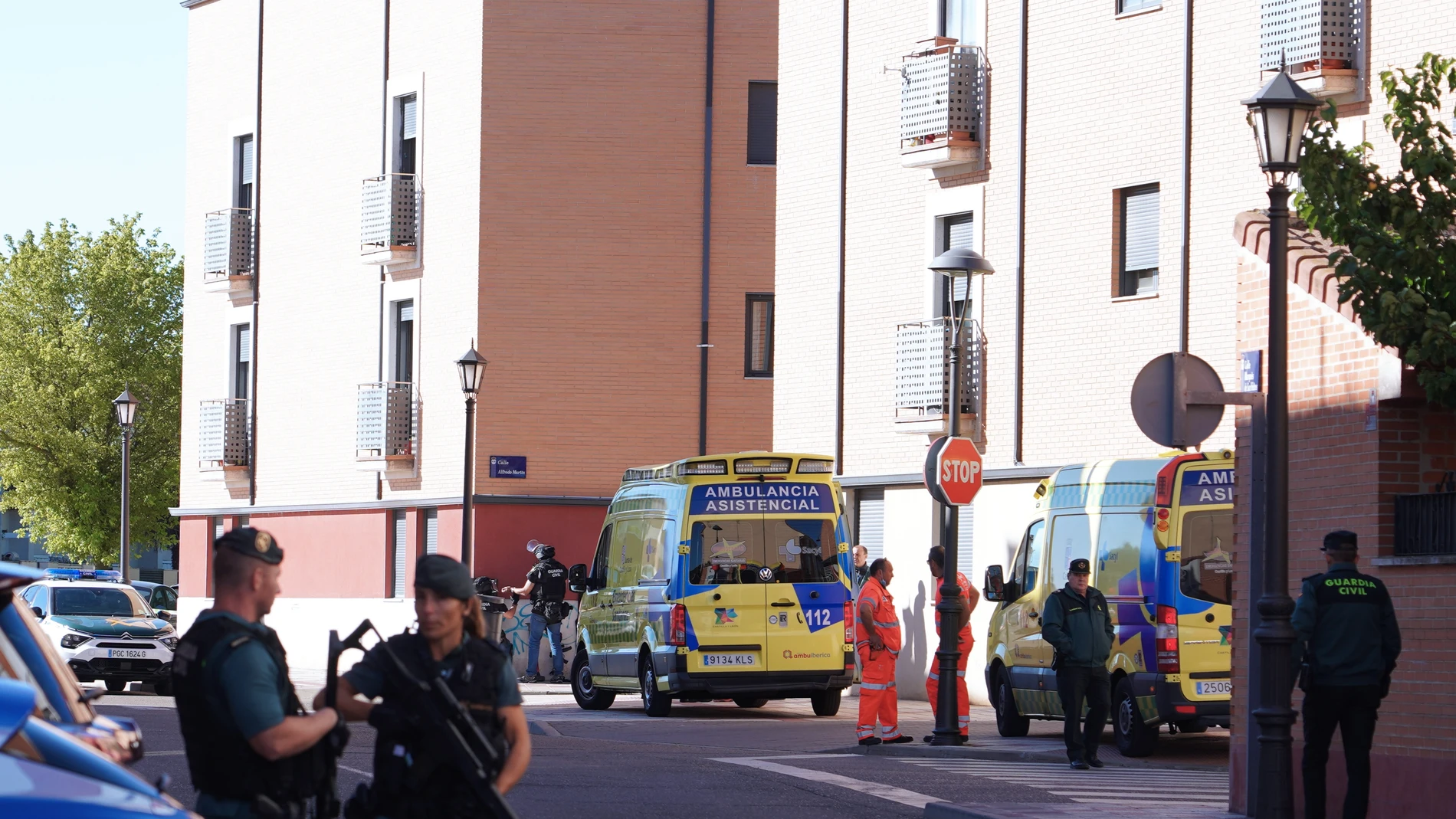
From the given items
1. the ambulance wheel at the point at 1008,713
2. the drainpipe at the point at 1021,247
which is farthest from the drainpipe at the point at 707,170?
the ambulance wheel at the point at 1008,713

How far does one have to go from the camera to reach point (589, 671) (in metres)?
25.7

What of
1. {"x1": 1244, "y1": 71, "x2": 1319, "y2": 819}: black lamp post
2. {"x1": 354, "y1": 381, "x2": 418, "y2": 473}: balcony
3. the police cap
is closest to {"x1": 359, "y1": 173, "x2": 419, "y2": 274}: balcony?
{"x1": 354, "y1": 381, "x2": 418, "y2": 473}: balcony

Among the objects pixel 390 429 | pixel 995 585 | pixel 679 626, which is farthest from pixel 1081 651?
pixel 390 429

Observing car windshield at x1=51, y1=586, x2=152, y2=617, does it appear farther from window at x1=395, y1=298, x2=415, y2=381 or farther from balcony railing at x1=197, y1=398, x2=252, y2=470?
balcony railing at x1=197, y1=398, x2=252, y2=470

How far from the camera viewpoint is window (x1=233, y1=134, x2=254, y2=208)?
41.3m

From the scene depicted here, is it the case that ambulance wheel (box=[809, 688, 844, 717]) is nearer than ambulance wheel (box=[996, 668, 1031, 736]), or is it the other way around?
ambulance wheel (box=[996, 668, 1031, 736])

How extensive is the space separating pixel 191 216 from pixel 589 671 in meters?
20.1

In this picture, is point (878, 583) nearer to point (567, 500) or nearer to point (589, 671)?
point (589, 671)

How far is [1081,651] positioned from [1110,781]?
5.22 ft

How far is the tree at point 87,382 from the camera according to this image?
183 ft

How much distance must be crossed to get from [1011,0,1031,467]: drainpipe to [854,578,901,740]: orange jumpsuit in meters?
7.62

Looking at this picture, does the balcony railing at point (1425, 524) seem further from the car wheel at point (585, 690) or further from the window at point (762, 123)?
the window at point (762, 123)

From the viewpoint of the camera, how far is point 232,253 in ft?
133

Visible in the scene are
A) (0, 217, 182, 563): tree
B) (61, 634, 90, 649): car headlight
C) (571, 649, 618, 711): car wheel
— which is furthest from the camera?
(0, 217, 182, 563): tree
